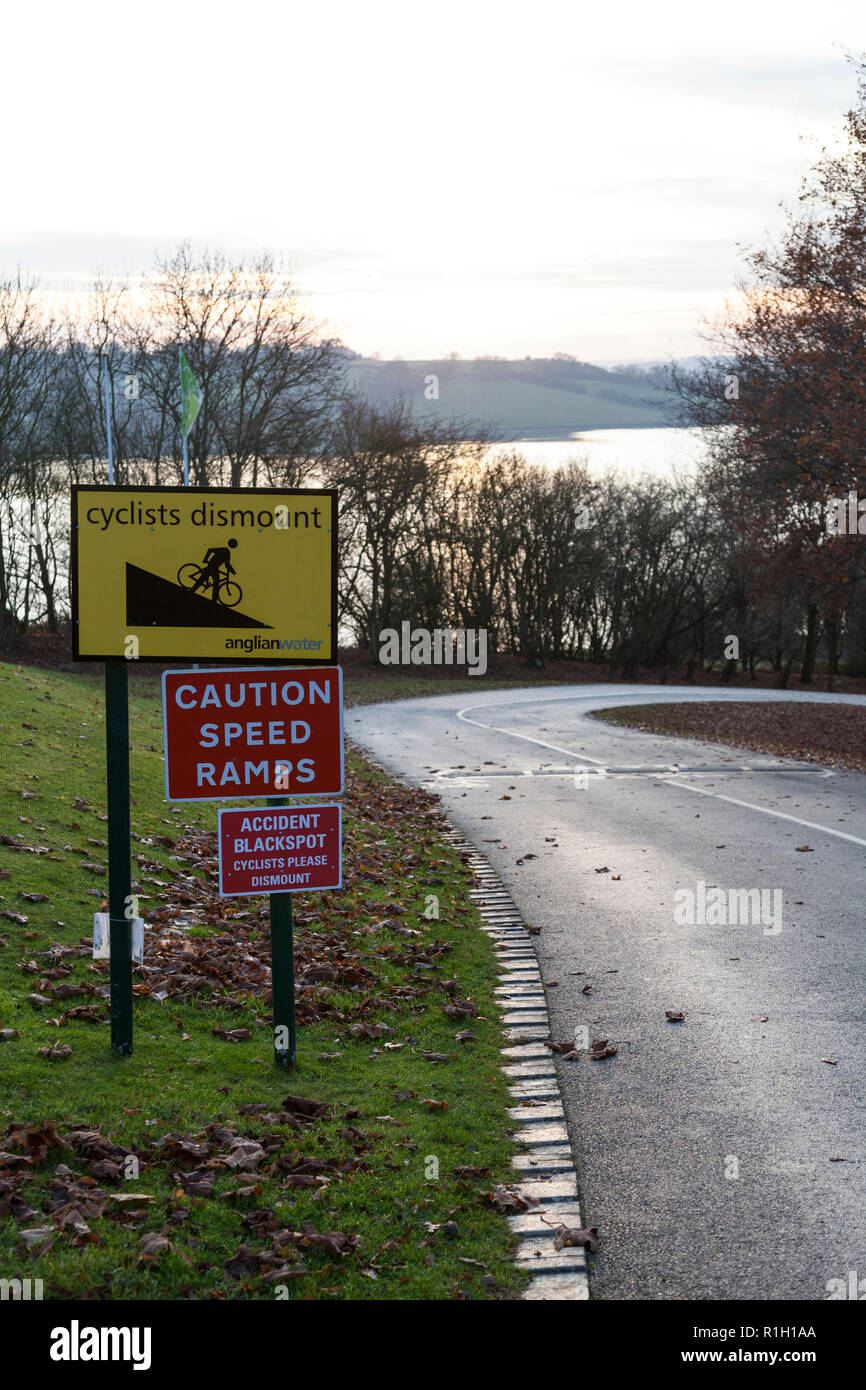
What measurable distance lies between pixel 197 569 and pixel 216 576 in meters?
0.10

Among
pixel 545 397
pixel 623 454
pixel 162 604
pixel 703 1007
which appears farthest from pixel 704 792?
pixel 545 397

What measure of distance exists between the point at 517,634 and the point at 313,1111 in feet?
157

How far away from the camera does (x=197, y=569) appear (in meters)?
6.21

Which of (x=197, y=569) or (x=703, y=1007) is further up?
(x=197, y=569)

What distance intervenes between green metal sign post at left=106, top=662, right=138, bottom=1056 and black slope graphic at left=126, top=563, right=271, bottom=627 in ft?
1.03

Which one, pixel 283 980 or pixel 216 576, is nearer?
pixel 216 576

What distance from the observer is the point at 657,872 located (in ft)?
38.5

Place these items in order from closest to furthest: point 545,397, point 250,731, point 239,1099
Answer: point 239,1099
point 250,731
point 545,397

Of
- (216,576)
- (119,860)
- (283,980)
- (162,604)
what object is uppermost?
(216,576)

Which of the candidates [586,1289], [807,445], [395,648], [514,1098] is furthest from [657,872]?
[395,648]

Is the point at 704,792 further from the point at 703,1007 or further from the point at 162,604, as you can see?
the point at 162,604

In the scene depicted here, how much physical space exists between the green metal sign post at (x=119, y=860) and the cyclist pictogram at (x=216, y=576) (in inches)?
23.6

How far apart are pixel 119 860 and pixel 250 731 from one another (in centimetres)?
96

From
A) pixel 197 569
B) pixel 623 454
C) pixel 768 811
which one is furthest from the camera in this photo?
pixel 623 454
